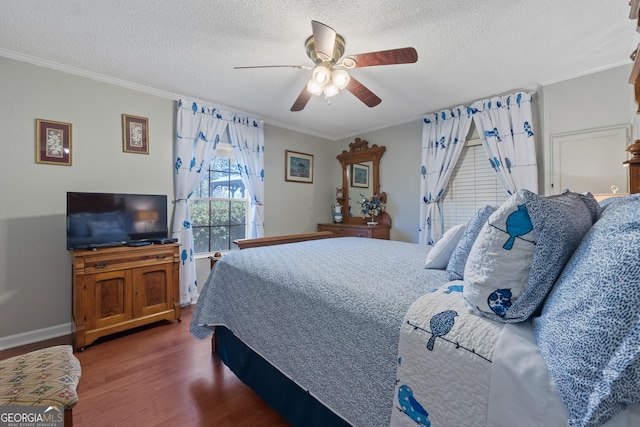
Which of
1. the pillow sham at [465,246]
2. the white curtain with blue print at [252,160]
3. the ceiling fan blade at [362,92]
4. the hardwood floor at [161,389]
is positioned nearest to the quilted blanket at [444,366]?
the pillow sham at [465,246]

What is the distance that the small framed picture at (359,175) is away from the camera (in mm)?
4570

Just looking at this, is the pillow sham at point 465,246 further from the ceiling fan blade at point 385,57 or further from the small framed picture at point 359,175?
the small framed picture at point 359,175

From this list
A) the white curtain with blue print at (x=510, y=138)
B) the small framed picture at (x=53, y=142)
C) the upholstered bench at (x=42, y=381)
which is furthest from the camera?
the white curtain with blue print at (x=510, y=138)

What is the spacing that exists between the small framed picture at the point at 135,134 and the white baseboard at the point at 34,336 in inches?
72.4

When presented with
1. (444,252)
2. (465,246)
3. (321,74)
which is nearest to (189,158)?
(321,74)

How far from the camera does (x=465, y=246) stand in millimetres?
1291

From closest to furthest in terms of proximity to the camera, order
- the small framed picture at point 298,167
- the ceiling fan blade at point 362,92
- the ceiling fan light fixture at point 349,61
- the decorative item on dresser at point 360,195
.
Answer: the ceiling fan light fixture at point 349,61, the ceiling fan blade at point 362,92, the decorative item on dresser at point 360,195, the small framed picture at point 298,167

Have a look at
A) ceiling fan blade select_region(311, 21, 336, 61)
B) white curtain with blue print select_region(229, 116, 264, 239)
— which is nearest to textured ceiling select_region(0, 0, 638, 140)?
ceiling fan blade select_region(311, 21, 336, 61)

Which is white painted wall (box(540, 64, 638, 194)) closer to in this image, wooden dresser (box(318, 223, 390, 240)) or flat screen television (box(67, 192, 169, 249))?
wooden dresser (box(318, 223, 390, 240))

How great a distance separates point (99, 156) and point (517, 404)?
360 centimetres

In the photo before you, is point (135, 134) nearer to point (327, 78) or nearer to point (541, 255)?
point (327, 78)

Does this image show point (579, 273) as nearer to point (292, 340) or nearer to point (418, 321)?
point (418, 321)

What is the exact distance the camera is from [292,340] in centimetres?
128

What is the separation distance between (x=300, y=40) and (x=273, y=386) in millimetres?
2391
